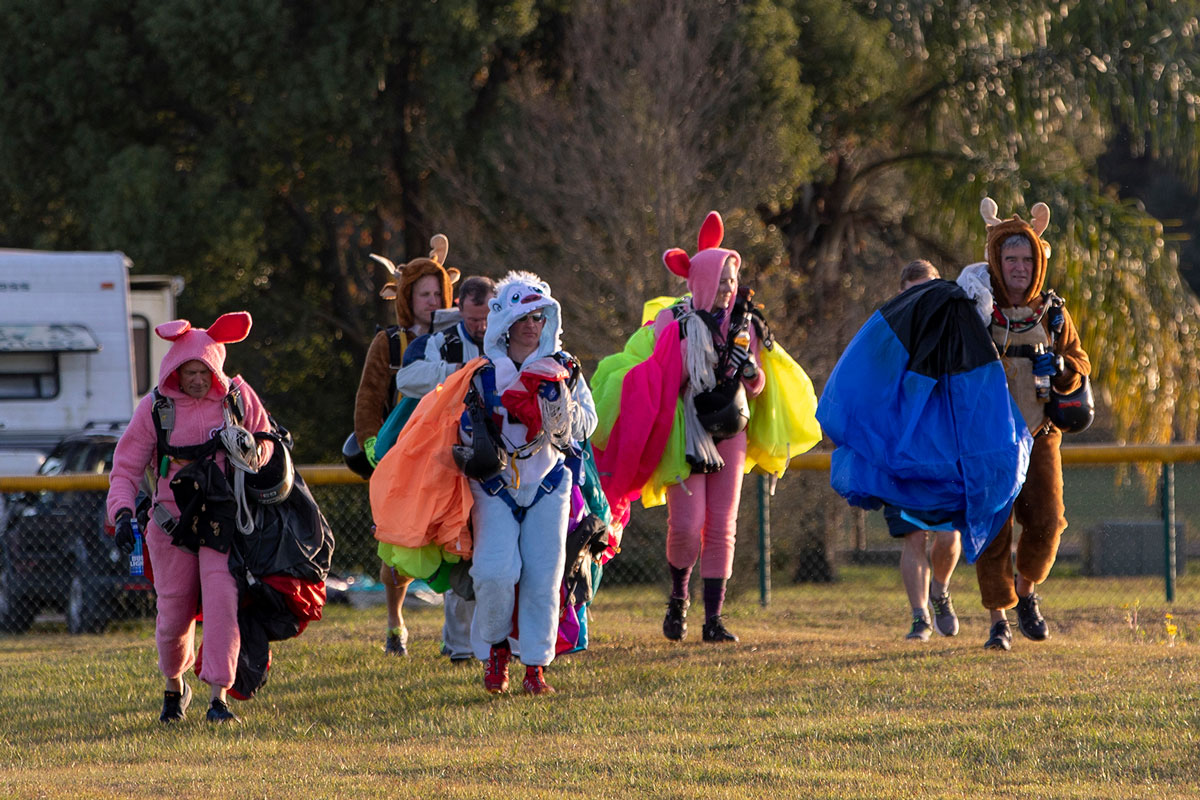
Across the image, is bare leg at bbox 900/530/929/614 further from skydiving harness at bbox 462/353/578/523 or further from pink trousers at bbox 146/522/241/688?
pink trousers at bbox 146/522/241/688

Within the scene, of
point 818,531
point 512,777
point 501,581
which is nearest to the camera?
point 512,777

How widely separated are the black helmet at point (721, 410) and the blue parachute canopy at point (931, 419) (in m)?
0.57

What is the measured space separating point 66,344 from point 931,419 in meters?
9.44

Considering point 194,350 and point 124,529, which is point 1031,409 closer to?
point 194,350

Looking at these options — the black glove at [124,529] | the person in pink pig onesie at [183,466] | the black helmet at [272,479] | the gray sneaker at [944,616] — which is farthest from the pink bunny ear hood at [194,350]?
the gray sneaker at [944,616]

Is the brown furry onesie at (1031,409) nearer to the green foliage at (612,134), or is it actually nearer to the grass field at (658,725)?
the grass field at (658,725)

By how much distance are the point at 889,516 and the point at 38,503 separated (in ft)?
24.1

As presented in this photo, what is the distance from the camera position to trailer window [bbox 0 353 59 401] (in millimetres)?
14375

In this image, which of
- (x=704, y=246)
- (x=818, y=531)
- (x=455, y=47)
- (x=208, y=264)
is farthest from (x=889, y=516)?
(x=208, y=264)

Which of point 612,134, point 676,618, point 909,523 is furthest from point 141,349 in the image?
point 909,523

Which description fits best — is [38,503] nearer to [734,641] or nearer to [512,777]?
[734,641]

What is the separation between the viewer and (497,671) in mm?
7016

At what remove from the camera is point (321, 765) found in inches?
227

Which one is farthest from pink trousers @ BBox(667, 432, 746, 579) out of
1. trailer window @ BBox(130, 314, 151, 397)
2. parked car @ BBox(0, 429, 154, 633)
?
trailer window @ BBox(130, 314, 151, 397)
